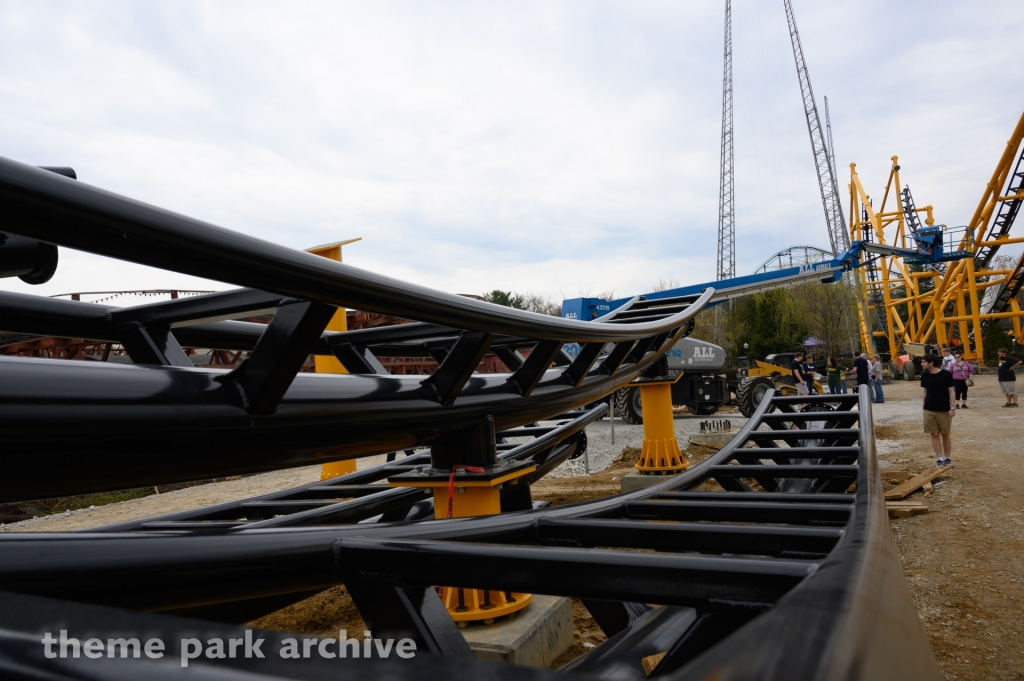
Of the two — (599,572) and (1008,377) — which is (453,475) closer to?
(599,572)

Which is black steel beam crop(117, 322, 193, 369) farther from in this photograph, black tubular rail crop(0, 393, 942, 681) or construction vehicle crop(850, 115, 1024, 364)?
construction vehicle crop(850, 115, 1024, 364)

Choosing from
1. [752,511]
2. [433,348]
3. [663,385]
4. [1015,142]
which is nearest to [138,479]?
[433,348]

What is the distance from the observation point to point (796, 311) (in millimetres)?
39594

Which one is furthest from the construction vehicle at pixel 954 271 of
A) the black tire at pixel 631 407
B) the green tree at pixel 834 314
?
the black tire at pixel 631 407

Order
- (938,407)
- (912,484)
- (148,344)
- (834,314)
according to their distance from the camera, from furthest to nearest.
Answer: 1. (834,314)
2. (938,407)
3. (912,484)
4. (148,344)

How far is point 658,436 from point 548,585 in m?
6.39

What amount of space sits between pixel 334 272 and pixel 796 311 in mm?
41842

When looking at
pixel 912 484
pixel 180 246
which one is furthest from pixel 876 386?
pixel 180 246

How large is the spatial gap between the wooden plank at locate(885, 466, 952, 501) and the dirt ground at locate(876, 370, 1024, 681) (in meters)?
0.11

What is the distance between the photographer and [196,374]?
5.50ft

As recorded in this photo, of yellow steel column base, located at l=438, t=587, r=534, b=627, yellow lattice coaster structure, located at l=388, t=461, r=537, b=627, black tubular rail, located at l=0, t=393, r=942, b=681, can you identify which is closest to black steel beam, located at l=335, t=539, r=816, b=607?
black tubular rail, located at l=0, t=393, r=942, b=681

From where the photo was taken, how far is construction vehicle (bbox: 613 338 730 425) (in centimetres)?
1630

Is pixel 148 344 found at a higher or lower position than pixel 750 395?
higher

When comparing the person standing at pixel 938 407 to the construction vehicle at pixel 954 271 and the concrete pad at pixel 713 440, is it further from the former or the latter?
the construction vehicle at pixel 954 271
